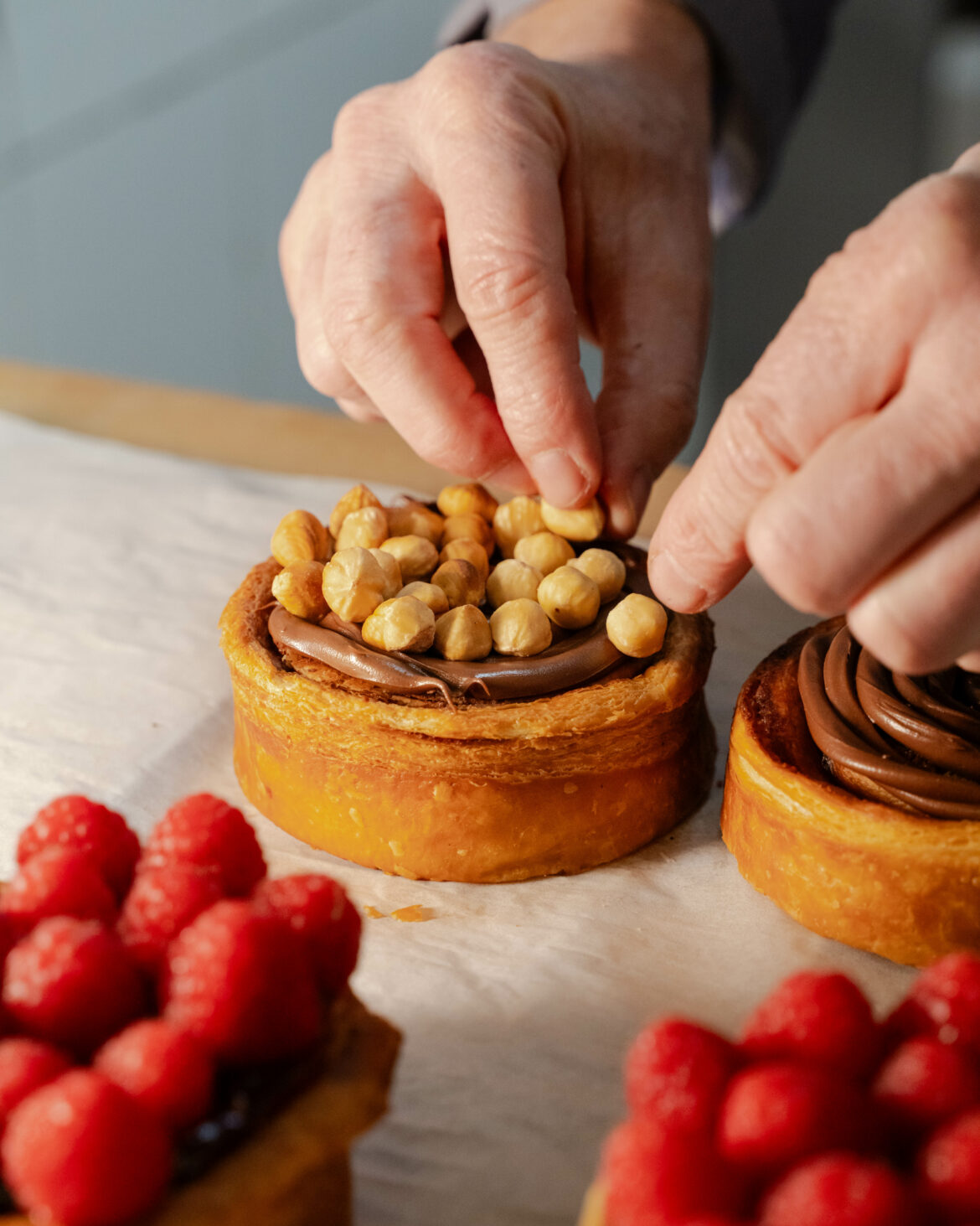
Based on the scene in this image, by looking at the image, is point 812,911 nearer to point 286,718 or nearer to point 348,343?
point 286,718

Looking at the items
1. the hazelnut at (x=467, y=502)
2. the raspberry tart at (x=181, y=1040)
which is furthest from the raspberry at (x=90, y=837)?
the hazelnut at (x=467, y=502)

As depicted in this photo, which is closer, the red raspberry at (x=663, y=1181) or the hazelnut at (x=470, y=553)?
the red raspberry at (x=663, y=1181)

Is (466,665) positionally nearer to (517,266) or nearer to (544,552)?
(544,552)

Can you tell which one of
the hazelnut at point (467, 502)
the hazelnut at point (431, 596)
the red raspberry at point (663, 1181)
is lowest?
the hazelnut at point (467, 502)

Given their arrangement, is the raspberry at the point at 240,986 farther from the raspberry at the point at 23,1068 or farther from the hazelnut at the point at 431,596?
the hazelnut at the point at 431,596

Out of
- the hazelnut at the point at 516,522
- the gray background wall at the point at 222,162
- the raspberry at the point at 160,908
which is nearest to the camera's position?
the raspberry at the point at 160,908

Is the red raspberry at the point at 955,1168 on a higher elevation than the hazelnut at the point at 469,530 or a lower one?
higher

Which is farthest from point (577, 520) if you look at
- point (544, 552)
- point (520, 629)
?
point (520, 629)

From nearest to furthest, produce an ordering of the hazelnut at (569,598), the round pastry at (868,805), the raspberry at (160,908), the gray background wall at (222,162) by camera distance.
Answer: the raspberry at (160,908), the round pastry at (868,805), the hazelnut at (569,598), the gray background wall at (222,162)
